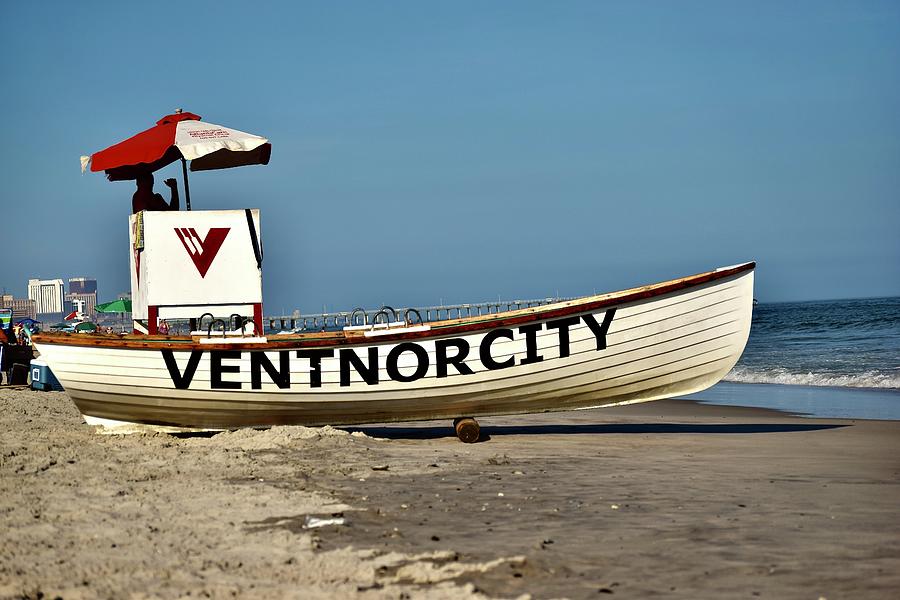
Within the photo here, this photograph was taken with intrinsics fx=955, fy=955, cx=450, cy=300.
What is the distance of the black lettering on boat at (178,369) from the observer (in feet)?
32.7

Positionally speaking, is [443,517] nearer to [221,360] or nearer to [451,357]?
[451,357]

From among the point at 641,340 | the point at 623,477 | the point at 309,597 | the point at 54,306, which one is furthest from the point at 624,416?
the point at 54,306

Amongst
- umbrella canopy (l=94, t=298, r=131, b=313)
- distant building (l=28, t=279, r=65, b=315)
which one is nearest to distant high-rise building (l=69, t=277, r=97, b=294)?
distant building (l=28, t=279, r=65, b=315)

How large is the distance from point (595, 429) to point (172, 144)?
5.92m

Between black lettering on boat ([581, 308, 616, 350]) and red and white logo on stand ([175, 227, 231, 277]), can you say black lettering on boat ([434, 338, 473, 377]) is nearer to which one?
black lettering on boat ([581, 308, 616, 350])

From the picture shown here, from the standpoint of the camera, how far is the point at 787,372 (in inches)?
862

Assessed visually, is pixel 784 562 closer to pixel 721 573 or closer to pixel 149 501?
pixel 721 573

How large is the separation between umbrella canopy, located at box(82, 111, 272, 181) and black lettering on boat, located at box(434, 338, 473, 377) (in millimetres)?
3246

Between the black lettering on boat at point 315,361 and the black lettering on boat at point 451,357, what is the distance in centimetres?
111

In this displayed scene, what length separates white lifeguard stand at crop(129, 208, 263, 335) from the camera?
35.2 ft

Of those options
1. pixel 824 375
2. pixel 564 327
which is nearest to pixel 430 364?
pixel 564 327

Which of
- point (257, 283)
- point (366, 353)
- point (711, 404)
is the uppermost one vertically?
point (257, 283)

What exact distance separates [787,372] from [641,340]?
13467 mm

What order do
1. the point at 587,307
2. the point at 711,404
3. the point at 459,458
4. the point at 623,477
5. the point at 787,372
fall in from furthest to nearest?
the point at 787,372 → the point at 711,404 → the point at 587,307 → the point at 459,458 → the point at 623,477
